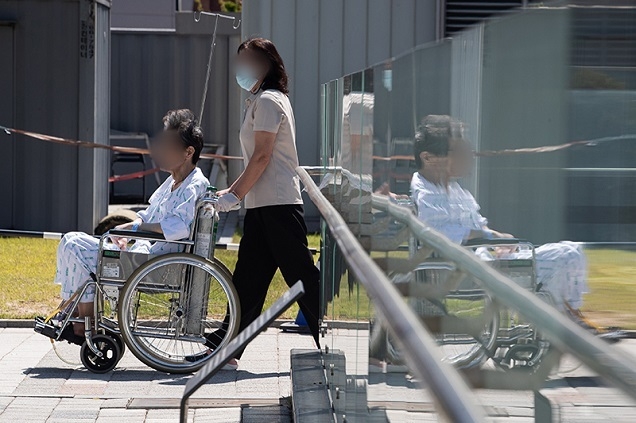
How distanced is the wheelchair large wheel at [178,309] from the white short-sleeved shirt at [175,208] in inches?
6.9

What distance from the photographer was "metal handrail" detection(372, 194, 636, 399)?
119 cm

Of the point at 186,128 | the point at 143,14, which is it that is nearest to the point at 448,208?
the point at 186,128

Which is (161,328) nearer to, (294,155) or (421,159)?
(294,155)

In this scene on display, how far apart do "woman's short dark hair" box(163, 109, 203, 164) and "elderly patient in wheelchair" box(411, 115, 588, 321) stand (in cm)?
394

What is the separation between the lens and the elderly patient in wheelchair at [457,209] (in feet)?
A: 4.89

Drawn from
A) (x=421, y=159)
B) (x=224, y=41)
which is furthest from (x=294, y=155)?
(x=224, y=41)

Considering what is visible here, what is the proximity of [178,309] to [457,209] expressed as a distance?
3.99m

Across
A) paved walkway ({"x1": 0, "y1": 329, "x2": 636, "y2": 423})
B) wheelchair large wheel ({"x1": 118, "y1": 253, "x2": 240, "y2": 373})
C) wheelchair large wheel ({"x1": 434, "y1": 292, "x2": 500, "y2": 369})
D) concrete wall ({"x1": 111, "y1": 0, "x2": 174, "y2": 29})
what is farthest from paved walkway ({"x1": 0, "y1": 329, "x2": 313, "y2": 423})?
concrete wall ({"x1": 111, "y1": 0, "x2": 174, "y2": 29})

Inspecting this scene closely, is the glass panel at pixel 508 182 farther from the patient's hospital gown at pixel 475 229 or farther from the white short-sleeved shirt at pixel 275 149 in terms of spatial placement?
the white short-sleeved shirt at pixel 275 149

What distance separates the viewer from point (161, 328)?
6.00 m

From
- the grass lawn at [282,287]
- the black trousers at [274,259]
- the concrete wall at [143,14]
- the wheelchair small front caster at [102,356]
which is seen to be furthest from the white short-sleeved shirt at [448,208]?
the concrete wall at [143,14]

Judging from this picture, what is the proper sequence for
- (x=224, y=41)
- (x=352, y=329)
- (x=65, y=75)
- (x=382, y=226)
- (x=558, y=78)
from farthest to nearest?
(x=224, y=41) < (x=65, y=75) < (x=352, y=329) < (x=382, y=226) < (x=558, y=78)

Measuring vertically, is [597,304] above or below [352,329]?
above

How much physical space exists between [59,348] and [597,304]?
5.64 metres
